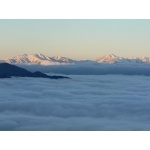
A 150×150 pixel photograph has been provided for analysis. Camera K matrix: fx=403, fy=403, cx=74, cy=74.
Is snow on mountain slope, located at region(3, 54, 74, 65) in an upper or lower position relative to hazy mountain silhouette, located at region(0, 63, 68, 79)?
lower

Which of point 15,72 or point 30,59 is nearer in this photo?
point 30,59

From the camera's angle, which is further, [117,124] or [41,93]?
[41,93]

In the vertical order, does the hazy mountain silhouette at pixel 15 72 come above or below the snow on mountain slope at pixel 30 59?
above

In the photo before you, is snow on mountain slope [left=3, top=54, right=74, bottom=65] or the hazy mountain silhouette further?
the hazy mountain silhouette

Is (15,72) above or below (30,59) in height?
above

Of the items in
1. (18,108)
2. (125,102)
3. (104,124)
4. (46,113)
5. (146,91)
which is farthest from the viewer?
(146,91)

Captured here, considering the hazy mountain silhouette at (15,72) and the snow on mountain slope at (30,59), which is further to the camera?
the hazy mountain silhouette at (15,72)

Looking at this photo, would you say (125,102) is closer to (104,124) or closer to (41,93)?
(41,93)

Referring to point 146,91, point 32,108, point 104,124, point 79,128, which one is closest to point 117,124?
point 104,124
